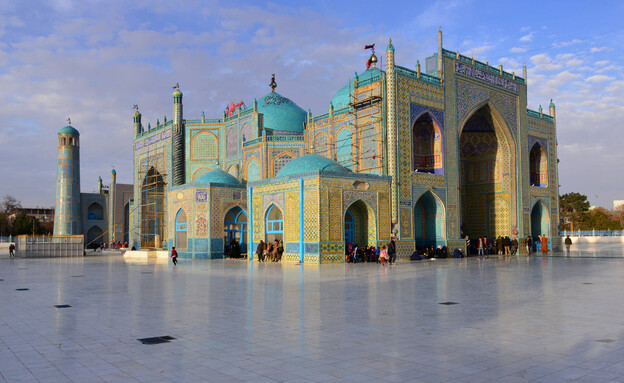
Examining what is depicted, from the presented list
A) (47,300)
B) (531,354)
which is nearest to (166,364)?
(531,354)

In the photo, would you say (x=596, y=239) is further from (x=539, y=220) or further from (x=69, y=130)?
(x=69, y=130)

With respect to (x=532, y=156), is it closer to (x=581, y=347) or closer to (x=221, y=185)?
(x=221, y=185)

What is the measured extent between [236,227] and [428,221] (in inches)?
392

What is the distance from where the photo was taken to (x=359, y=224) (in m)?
22.9

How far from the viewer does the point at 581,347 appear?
5.36 meters

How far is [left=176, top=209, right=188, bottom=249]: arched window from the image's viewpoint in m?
27.2

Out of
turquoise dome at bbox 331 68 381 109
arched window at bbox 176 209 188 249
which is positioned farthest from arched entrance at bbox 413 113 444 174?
arched window at bbox 176 209 188 249

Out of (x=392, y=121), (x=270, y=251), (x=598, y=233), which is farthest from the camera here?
(x=598, y=233)

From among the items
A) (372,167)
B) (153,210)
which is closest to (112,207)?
(153,210)

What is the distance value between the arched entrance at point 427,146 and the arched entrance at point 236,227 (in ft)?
31.1

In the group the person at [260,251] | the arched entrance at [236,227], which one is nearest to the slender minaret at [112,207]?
the arched entrance at [236,227]

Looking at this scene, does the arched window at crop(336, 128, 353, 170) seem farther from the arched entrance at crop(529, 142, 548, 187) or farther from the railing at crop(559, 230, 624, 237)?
the railing at crop(559, 230, 624, 237)

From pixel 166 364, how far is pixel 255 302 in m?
4.12

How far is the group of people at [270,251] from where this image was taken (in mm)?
22375
